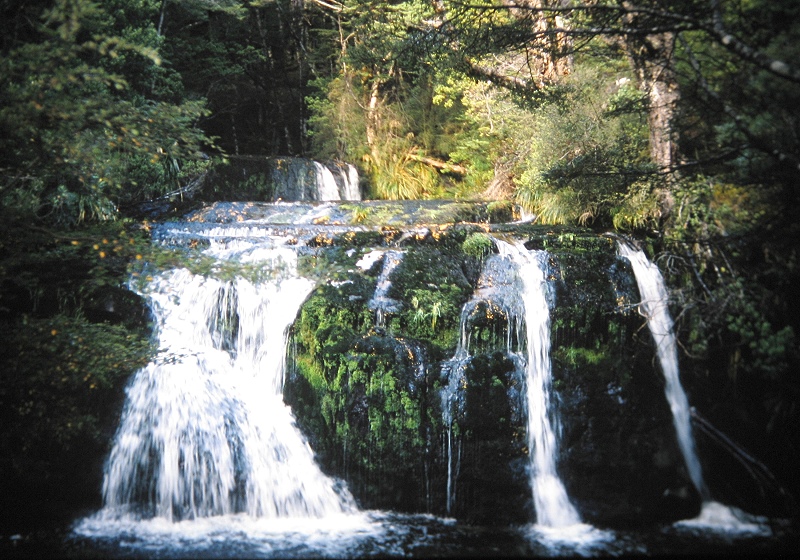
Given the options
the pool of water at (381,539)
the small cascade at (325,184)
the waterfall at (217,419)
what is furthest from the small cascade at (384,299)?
the small cascade at (325,184)

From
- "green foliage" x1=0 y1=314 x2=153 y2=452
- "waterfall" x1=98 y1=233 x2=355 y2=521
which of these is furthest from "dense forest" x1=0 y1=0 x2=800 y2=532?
"waterfall" x1=98 y1=233 x2=355 y2=521

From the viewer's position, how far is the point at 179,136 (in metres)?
6.05

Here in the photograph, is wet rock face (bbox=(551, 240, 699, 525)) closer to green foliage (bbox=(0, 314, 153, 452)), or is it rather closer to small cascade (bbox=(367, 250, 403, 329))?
small cascade (bbox=(367, 250, 403, 329))

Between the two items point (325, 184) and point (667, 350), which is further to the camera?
point (325, 184)

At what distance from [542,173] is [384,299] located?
9.08 feet

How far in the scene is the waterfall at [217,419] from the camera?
6.00 m

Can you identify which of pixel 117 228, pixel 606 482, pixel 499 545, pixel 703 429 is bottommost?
pixel 499 545

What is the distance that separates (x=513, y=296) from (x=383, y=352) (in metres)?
1.84

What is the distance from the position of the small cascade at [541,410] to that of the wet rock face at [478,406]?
0.30ft

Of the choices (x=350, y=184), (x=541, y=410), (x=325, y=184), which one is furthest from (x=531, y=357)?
(x=350, y=184)

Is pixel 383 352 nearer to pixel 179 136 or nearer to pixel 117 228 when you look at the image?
pixel 179 136

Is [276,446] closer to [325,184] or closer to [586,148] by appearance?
[586,148]

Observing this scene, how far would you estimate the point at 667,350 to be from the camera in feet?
21.7

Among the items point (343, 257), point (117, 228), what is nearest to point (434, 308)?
point (343, 257)
